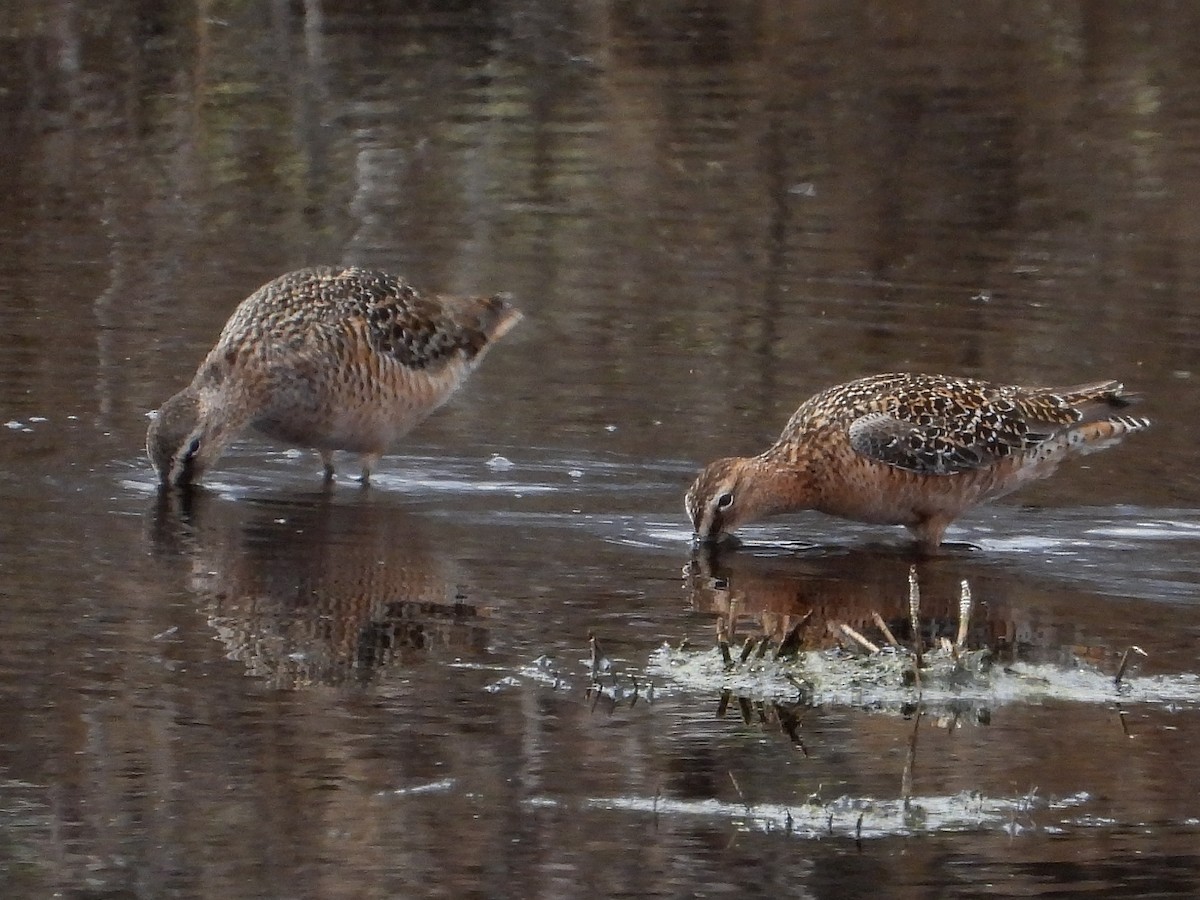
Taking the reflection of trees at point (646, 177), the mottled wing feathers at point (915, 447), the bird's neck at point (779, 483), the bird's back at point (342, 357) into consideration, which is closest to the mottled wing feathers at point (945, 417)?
the mottled wing feathers at point (915, 447)

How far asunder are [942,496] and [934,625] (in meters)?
1.33

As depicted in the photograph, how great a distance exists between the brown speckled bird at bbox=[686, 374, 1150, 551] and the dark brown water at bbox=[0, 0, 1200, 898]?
0.18 metres

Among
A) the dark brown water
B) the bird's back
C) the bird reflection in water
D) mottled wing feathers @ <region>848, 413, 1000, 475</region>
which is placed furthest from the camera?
the bird's back

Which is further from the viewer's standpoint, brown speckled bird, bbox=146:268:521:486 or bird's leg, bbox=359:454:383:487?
bird's leg, bbox=359:454:383:487

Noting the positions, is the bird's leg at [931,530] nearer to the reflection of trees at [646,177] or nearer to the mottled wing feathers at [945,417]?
the mottled wing feathers at [945,417]

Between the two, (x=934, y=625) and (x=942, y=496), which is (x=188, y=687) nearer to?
(x=934, y=625)

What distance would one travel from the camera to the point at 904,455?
8656 mm

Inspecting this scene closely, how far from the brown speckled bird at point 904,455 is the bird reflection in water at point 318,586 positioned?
1.17 meters

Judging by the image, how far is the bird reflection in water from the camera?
269 inches

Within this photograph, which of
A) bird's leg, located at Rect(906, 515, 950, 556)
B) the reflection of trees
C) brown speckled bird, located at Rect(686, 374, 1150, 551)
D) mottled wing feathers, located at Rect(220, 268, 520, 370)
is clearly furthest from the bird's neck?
mottled wing feathers, located at Rect(220, 268, 520, 370)

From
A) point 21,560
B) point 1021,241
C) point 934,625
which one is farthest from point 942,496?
point 1021,241

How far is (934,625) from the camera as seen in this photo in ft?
24.5

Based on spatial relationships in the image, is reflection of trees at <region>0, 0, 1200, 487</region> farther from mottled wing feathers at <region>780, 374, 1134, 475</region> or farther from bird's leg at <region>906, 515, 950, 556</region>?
bird's leg at <region>906, 515, 950, 556</region>

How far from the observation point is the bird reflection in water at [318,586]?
682cm
